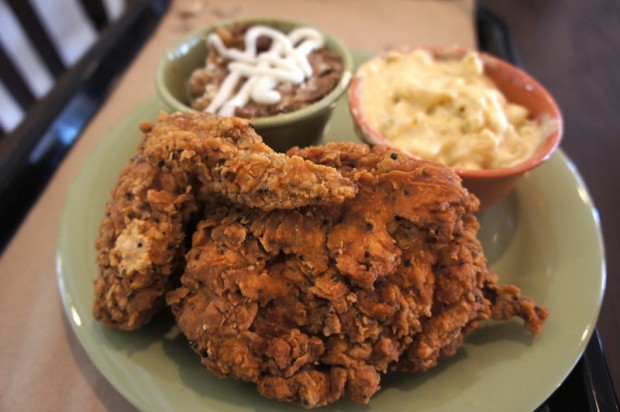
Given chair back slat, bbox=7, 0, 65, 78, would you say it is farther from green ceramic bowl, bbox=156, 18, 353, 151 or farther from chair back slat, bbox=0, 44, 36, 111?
green ceramic bowl, bbox=156, 18, 353, 151

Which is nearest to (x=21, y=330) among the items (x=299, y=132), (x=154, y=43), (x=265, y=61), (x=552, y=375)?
(x=299, y=132)

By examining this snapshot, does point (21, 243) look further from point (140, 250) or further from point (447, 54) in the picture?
point (447, 54)

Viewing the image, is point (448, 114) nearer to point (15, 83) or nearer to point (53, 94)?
point (53, 94)

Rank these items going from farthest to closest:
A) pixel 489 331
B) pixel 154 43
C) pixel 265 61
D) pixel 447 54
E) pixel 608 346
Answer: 1. pixel 154 43
2. pixel 447 54
3. pixel 265 61
4. pixel 608 346
5. pixel 489 331

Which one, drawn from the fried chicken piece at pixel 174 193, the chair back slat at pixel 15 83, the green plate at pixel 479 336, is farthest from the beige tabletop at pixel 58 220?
the chair back slat at pixel 15 83

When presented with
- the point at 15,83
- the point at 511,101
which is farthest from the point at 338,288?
the point at 15,83
